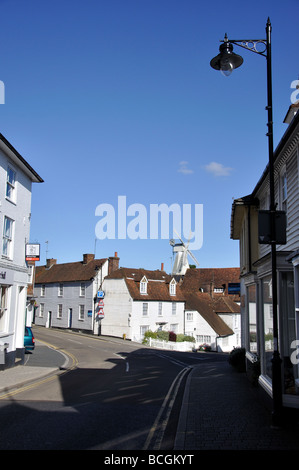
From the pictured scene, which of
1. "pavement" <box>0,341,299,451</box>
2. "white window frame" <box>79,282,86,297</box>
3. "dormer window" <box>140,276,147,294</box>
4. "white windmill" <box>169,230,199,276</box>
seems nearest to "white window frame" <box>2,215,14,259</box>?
"pavement" <box>0,341,299,451</box>

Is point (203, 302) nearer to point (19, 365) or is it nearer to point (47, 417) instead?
point (19, 365)

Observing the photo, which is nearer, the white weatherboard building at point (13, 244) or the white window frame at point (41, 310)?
the white weatherboard building at point (13, 244)

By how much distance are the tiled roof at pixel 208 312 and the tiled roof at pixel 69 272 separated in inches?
514

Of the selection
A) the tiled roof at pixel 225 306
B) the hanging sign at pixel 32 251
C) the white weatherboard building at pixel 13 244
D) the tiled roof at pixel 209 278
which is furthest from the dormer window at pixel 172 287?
the hanging sign at pixel 32 251

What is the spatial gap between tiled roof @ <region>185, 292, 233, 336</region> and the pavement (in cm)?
3479

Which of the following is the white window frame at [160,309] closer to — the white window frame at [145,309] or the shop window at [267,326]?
the white window frame at [145,309]

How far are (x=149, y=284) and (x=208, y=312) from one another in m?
9.90

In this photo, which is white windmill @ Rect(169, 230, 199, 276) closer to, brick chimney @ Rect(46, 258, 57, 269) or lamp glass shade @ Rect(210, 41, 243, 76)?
brick chimney @ Rect(46, 258, 57, 269)

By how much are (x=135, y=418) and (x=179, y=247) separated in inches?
3645

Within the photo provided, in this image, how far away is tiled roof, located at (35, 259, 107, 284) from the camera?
1953 inches

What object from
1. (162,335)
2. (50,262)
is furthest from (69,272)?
(162,335)

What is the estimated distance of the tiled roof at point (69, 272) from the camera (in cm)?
4959

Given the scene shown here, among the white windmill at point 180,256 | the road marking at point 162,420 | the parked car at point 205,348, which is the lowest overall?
the parked car at point 205,348

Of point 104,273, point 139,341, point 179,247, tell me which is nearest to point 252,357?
point 139,341
